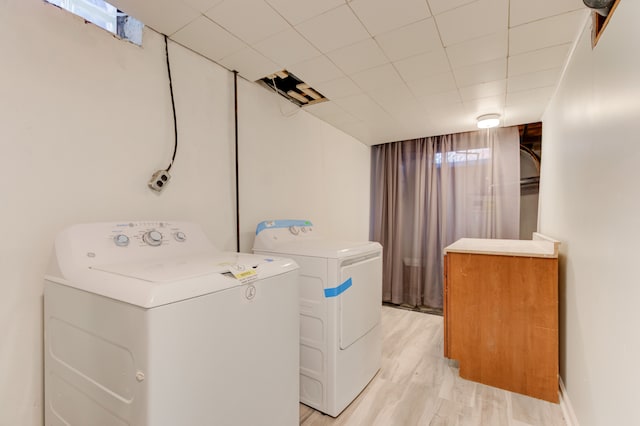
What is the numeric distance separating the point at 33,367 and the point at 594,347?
2479 mm

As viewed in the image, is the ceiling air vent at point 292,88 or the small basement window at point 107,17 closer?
the small basement window at point 107,17

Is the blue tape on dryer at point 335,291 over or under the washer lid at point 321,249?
under

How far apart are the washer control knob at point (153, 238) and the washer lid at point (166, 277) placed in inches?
4.6

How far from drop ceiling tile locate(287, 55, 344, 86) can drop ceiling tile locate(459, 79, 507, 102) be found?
108 centimetres

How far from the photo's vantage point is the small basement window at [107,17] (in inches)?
50.3

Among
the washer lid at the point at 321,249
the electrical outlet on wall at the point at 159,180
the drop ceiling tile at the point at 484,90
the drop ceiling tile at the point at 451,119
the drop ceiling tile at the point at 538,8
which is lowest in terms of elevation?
the washer lid at the point at 321,249

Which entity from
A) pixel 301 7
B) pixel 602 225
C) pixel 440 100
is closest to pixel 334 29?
pixel 301 7

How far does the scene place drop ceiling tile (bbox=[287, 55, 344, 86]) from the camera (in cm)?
191

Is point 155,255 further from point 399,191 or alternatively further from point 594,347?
point 399,191

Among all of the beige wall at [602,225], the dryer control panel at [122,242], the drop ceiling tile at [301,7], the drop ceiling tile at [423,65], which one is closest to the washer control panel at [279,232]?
the dryer control panel at [122,242]

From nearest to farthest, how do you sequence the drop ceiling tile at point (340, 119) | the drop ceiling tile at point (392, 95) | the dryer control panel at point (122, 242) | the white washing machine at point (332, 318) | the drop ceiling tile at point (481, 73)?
the dryer control panel at point (122, 242) < the white washing machine at point (332, 318) < the drop ceiling tile at point (481, 73) < the drop ceiling tile at point (392, 95) < the drop ceiling tile at point (340, 119)

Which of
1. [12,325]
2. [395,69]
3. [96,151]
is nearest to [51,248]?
[12,325]

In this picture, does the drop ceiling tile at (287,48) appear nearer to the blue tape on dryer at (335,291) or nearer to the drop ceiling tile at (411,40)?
the drop ceiling tile at (411,40)

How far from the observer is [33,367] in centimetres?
117
